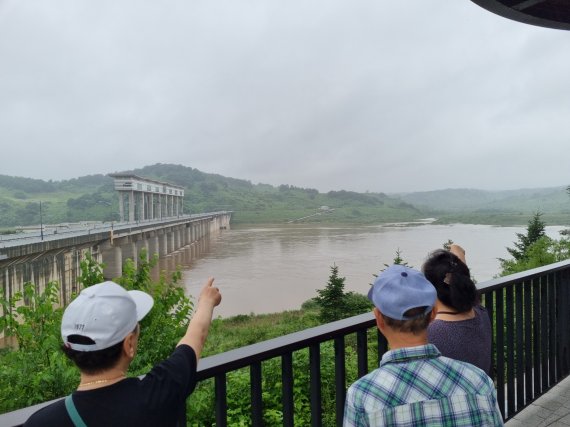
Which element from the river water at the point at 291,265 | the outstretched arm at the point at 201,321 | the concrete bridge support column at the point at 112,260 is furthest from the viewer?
the concrete bridge support column at the point at 112,260

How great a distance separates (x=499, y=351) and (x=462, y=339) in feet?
4.43

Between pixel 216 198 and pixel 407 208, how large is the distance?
232ft

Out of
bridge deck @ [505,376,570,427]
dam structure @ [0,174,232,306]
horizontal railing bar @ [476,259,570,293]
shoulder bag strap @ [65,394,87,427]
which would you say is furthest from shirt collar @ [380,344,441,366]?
dam structure @ [0,174,232,306]

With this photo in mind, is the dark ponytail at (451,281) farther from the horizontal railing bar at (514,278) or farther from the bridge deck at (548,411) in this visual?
the bridge deck at (548,411)

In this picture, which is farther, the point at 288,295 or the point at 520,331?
the point at 288,295

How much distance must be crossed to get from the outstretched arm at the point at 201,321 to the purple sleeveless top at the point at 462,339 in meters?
0.87

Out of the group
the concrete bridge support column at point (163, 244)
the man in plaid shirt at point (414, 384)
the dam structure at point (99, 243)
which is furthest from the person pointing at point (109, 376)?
the concrete bridge support column at point (163, 244)

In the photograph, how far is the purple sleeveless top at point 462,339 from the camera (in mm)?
1751

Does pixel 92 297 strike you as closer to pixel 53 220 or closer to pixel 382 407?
pixel 382 407

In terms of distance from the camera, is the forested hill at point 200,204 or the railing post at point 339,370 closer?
the railing post at point 339,370

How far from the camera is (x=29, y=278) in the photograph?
85.8 ft

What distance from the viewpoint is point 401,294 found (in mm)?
1295

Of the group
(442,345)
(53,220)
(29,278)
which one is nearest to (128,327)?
(442,345)

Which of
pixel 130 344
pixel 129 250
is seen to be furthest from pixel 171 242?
pixel 130 344
